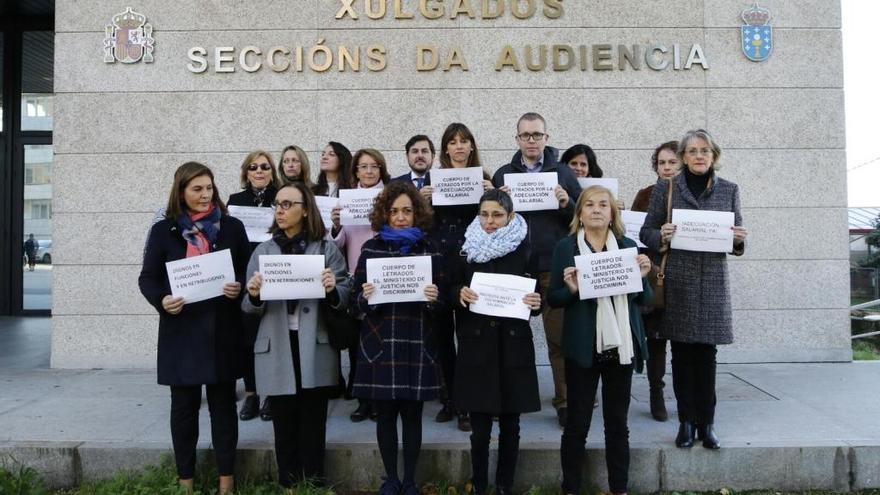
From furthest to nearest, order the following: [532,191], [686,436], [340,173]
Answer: [340,173], [532,191], [686,436]

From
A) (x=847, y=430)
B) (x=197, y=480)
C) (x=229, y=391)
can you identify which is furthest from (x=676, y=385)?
(x=197, y=480)

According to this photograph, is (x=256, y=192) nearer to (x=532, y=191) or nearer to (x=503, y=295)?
(x=532, y=191)

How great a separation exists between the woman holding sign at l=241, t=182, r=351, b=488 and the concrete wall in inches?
125

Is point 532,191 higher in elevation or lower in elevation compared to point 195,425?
higher

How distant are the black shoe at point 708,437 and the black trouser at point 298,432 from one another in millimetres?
2491

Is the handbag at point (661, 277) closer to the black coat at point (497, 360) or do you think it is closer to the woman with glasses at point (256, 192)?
the black coat at point (497, 360)

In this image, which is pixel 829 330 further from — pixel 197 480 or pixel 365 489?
pixel 197 480

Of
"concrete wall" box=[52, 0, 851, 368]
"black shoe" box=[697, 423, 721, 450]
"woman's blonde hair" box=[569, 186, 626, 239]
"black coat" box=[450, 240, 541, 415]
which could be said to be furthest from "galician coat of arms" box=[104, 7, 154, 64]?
"black shoe" box=[697, 423, 721, 450]

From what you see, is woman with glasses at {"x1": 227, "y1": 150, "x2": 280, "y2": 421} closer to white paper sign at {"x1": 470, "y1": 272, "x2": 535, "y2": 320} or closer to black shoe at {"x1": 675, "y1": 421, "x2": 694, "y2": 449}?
white paper sign at {"x1": 470, "y1": 272, "x2": 535, "y2": 320}

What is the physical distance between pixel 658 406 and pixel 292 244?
2.98m

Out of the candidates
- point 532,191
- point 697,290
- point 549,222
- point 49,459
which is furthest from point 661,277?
point 49,459

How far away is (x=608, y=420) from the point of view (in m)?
3.66

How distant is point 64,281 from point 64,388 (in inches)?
58.3

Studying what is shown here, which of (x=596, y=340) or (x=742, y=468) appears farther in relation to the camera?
(x=742, y=468)
